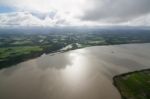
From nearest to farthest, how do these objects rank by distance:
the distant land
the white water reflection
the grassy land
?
the grassy land
the white water reflection
the distant land

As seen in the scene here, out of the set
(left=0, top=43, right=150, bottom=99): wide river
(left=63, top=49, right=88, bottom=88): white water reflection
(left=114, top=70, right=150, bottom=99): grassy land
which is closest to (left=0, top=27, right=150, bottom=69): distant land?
(left=0, top=43, right=150, bottom=99): wide river

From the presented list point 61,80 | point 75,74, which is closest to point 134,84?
point 75,74

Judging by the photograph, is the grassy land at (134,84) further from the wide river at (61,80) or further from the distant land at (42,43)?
the distant land at (42,43)

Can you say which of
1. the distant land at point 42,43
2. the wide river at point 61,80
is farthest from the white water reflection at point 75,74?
the distant land at point 42,43

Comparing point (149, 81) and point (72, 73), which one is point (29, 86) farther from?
point (149, 81)

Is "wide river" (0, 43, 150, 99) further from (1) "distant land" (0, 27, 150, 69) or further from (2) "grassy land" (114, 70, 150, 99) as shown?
(1) "distant land" (0, 27, 150, 69)

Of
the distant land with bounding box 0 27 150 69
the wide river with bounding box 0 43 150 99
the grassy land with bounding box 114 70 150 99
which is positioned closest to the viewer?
the grassy land with bounding box 114 70 150 99

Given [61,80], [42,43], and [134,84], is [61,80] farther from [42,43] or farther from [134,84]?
[42,43]

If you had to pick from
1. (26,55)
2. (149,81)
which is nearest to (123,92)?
(149,81)
